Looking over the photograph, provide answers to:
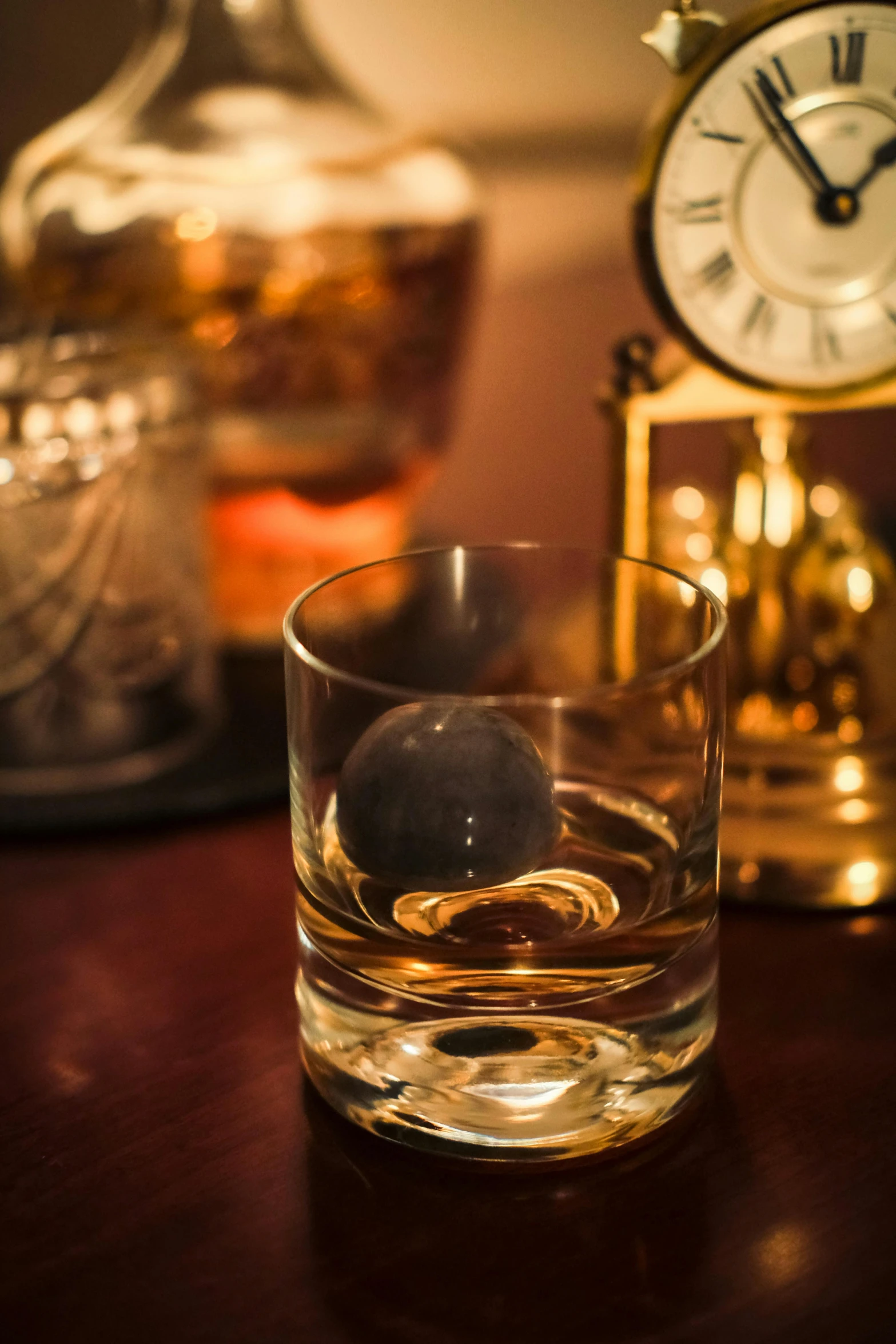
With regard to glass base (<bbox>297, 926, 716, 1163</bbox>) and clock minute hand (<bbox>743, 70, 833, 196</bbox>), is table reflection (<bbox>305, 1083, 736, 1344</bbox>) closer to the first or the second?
glass base (<bbox>297, 926, 716, 1163</bbox>)

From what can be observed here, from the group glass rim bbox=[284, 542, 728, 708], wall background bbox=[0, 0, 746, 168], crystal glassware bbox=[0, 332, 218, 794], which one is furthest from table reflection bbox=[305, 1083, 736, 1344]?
wall background bbox=[0, 0, 746, 168]

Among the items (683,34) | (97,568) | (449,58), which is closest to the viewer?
(683,34)

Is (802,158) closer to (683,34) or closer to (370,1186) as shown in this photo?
(683,34)

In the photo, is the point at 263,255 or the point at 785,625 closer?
the point at 785,625

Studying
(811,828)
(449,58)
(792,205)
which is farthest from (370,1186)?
(449,58)

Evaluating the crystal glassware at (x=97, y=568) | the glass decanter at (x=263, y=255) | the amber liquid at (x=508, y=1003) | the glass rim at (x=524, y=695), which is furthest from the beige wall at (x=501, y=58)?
the amber liquid at (x=508, y=1003)

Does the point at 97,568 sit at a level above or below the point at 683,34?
below

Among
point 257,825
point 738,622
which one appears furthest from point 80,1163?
point 738,622
